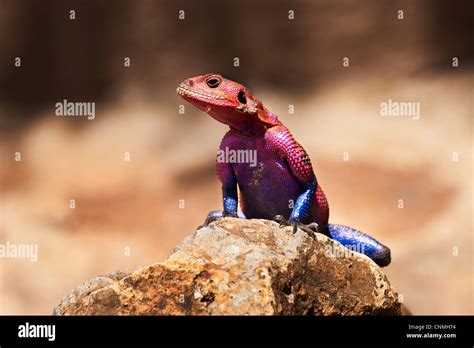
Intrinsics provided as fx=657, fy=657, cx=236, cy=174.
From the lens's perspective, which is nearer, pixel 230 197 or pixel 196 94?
pixel 196 94

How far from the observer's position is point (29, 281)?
7926 millimetres

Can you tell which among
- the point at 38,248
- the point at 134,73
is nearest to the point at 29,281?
the point at 38,248

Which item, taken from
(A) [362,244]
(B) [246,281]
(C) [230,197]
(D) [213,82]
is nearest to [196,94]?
(D) [213,82]

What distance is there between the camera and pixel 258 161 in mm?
4113

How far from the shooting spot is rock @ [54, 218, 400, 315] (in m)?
3.12

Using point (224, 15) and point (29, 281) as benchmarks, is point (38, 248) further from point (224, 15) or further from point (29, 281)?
point (224, 15)

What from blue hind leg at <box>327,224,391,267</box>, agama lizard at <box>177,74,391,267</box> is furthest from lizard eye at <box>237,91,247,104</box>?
blue hind leg at <box>327,224,391,267</box>

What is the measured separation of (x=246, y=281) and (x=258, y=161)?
45.4 inches

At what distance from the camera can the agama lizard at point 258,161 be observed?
3.95 metres

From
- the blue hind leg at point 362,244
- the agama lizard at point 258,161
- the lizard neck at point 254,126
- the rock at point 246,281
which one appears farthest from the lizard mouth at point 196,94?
the blue hind leg at point 362,244

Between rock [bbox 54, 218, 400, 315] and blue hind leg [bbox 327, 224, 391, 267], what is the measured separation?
75cm

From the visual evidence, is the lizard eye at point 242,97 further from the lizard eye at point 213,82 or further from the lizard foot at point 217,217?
the lizard foot at point 217,217

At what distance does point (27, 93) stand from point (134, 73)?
138cm

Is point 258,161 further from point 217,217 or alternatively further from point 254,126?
point 217,217
